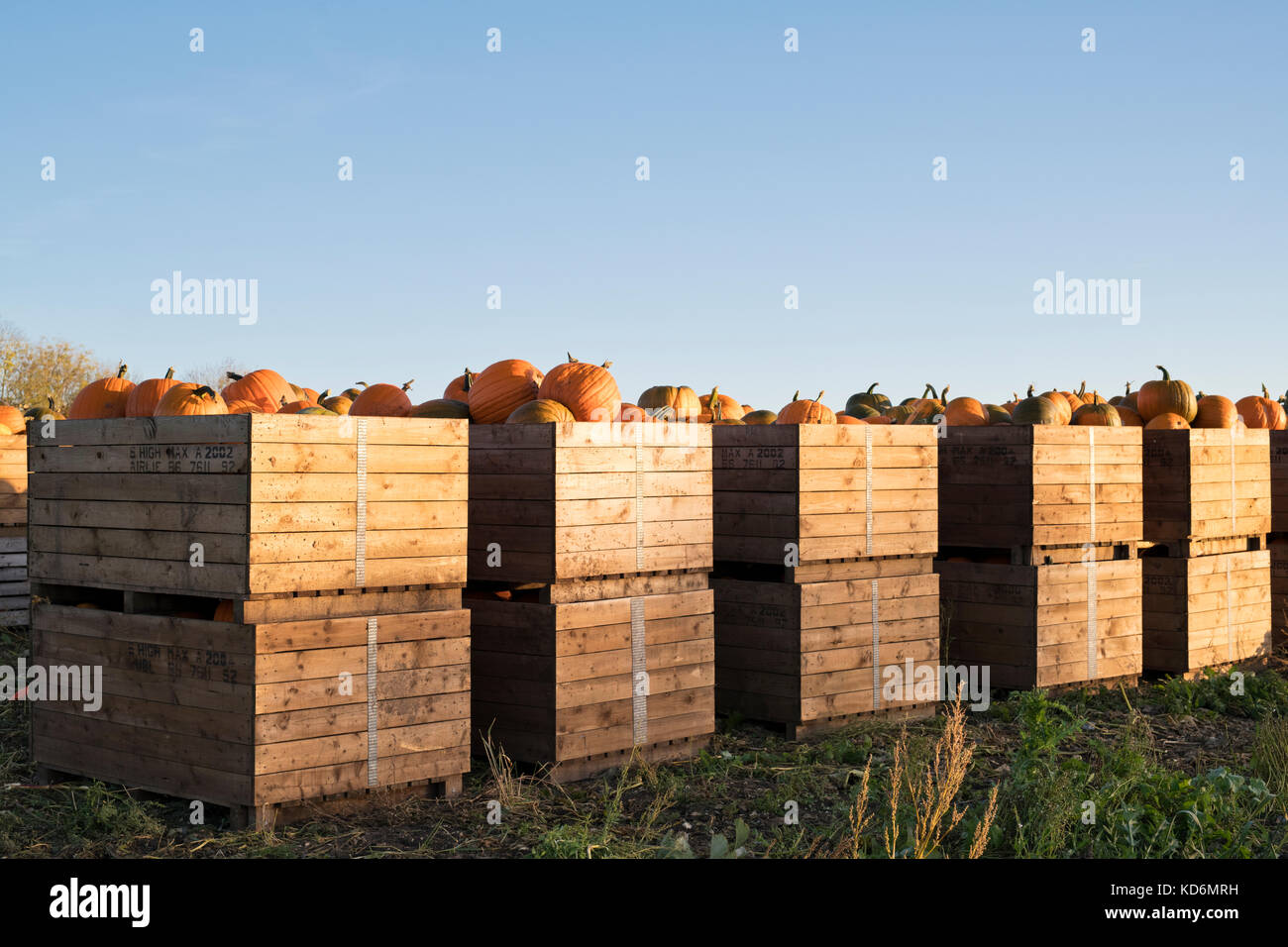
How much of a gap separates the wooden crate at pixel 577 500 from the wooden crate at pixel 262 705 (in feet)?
2.08

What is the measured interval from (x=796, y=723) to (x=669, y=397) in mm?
3602

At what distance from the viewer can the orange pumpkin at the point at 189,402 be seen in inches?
276

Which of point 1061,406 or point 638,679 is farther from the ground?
point 1061,406

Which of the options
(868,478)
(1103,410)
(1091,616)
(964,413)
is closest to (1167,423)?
(1103,410)

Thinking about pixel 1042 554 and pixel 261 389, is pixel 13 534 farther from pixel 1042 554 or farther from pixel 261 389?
pixel 1042 554

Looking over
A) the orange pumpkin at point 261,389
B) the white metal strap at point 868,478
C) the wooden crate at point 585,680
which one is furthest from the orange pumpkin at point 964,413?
the orange pumpkin at point 261,389

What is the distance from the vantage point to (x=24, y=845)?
5.89 meters

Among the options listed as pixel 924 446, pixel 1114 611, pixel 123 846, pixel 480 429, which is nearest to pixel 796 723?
pixel 924 446

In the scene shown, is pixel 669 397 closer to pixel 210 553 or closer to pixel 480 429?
pixel 480 429

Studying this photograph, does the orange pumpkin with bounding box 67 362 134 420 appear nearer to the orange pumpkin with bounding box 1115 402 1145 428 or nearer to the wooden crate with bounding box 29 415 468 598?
the wooden crate with bounding box 29 415 468 598

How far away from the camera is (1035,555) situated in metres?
9.66

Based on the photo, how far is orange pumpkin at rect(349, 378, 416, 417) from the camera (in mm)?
8289

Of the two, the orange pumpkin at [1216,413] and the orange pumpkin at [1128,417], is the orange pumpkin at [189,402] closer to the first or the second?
the orange pumpkin at [1128,417]

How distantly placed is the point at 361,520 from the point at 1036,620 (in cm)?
564
